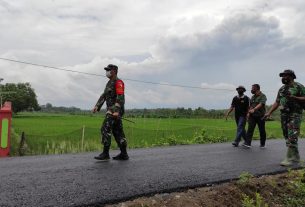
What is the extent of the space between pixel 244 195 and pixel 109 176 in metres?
2.14

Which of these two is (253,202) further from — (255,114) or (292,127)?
(255,114)

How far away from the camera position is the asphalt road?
18.7 ft

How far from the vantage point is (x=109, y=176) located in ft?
23.6

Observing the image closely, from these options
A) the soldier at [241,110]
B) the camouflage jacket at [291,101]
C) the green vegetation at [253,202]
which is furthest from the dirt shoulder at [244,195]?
the soldier at [241,110]

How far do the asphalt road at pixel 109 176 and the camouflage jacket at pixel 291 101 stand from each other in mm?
1165

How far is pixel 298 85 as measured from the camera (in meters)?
9.11

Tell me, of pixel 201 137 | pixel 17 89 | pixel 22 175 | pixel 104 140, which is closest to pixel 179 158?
pixel 104 140

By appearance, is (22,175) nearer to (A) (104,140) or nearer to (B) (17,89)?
(A) (104,140)

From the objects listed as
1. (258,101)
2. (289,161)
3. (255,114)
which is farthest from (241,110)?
(289,161)

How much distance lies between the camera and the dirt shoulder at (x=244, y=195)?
578 cm

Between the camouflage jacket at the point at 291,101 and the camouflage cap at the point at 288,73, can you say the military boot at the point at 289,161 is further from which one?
the camouflage cap at the point at 288,73

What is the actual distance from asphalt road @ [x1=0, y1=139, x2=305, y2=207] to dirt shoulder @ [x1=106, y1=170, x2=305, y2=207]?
0.94 feet

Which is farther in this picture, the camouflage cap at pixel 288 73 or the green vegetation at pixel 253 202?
the camouflage cap at pixel 288 73

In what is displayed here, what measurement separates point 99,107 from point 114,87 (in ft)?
1.80
